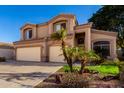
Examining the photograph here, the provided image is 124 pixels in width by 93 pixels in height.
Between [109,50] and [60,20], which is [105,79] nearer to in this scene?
A: [109,50]

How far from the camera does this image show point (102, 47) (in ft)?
74.7

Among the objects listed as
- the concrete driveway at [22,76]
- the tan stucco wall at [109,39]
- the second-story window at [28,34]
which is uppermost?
the second-story window at [28,34]

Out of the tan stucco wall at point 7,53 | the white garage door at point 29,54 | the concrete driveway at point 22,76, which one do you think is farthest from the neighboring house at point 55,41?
the concrete driveway at point 22,76

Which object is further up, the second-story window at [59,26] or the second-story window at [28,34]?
the second-story window at [59,26]

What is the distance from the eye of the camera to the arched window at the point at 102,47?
22.5 metres

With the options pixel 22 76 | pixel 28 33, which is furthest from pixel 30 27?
pixel 22 76

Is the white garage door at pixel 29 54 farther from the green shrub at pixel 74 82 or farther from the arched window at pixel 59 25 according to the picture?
the green shrub at pixel 74 82

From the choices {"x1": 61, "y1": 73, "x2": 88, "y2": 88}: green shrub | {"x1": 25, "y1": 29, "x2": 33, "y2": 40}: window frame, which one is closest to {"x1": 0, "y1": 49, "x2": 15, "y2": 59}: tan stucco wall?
{"x1": 25, "y1": 29, "x2": 33, "y2": 40}: window frame

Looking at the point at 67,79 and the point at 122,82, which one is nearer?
the point at 67,79

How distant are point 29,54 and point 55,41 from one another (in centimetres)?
761

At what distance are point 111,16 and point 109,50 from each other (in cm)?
618

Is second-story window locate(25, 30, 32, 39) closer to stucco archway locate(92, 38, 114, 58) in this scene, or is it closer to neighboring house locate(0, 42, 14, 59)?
neighboring house locate(0, 42, 14, 59)
